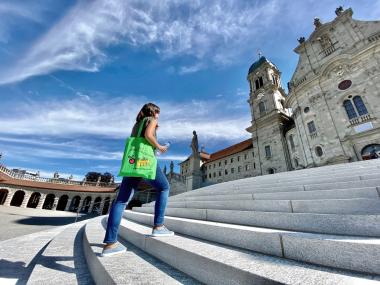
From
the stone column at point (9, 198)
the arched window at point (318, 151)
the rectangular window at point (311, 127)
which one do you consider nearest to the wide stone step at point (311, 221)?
the arched window at point (318, 151)

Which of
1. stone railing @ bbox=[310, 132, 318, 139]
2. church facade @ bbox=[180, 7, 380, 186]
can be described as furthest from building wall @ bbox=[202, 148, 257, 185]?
stone railing @ bbox=[310, 132, 318, 139]

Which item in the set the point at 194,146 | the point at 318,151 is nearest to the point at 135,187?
the point at 194,146

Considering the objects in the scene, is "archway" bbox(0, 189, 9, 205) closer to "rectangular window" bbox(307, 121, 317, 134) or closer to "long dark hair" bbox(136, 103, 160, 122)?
"long dark hair" bbox(136, 103, 160, 122)

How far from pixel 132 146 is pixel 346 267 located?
2221 millimetres

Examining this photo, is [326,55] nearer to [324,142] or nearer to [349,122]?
[349,122]

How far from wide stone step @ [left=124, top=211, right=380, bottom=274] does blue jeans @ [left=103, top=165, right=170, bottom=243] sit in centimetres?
77

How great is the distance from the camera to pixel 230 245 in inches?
81.5

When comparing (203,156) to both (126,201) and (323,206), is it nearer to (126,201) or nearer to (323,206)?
(323,206)

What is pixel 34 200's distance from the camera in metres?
31.7

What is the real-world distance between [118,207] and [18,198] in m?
38.7

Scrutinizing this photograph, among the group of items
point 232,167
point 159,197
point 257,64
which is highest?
point 257,64

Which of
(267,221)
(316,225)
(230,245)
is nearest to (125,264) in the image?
(230,245)

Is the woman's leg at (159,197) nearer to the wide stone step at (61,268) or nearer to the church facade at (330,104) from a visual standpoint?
the wide stone step at (61,268)

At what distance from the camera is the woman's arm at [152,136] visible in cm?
229
